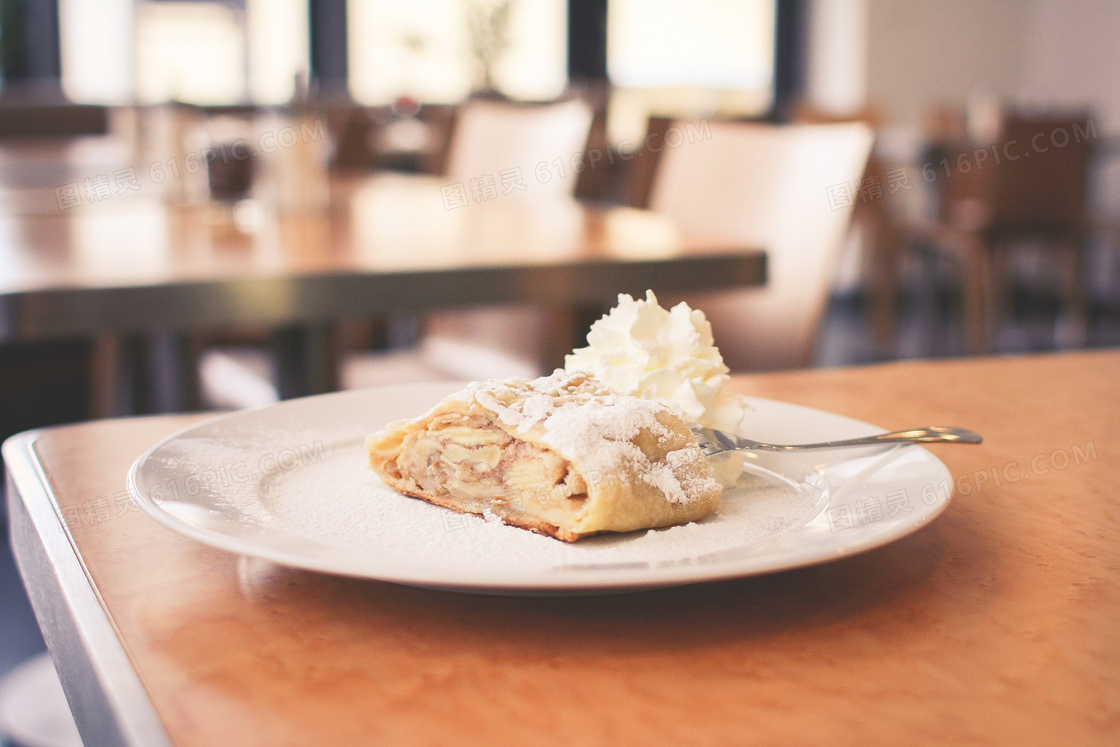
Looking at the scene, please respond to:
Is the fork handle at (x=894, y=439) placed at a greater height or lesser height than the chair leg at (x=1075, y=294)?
greater

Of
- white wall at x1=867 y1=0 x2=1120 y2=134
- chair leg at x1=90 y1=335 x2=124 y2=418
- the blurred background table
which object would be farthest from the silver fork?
white wall at x1=867 y1=0 x2=1120 y2=134

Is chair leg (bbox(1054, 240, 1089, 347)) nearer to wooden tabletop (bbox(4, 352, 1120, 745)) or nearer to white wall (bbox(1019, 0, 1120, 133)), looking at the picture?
white wall (bbox(1019, 0, 1120, 133))

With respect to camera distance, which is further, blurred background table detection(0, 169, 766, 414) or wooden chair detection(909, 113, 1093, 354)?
wooden chair detection(909, 113, 1093, 354)

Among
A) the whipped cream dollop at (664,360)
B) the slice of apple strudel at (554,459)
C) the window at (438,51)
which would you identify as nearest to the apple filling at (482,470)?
the slice of apple strudel at (554,459)

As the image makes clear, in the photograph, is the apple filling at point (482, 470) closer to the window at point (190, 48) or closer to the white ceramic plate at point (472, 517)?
the white ceramic plate at point (472, 517)

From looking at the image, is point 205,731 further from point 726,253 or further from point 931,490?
point 726,253

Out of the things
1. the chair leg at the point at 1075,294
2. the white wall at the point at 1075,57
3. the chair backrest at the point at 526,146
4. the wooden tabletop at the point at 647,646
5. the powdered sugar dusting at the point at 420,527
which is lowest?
the chair leg at the point at 1075,294

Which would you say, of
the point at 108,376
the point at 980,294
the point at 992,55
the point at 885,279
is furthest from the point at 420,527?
the point at 992,55
